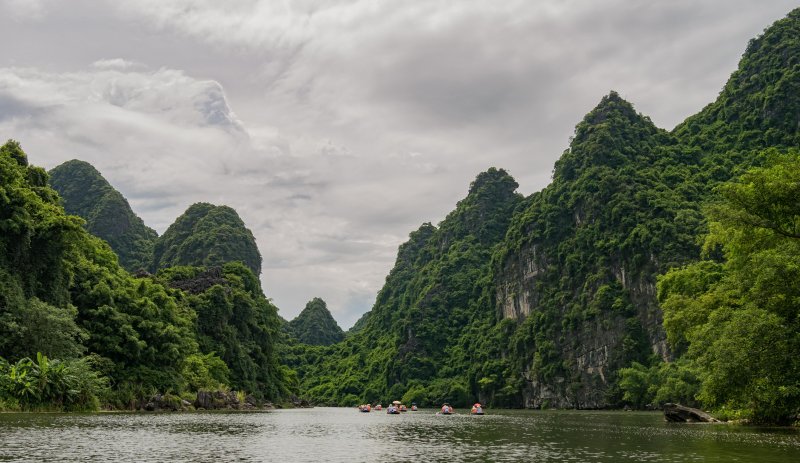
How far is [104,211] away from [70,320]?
141m

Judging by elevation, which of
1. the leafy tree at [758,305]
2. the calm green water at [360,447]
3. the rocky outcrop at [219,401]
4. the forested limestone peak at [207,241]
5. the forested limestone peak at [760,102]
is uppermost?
the forested limestone peak at [760,102]

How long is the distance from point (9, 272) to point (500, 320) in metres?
128

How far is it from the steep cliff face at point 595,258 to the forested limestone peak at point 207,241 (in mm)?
70249

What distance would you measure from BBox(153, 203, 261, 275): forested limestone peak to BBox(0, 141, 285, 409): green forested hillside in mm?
82262

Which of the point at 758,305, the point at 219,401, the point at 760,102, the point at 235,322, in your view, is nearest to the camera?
the point at 758,305

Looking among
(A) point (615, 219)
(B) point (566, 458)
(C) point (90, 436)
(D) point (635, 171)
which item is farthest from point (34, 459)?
(D) point (635, 171)

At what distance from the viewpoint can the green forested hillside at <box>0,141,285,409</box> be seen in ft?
169

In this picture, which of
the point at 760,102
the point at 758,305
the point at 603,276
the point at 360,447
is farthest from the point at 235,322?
the point at 760,102

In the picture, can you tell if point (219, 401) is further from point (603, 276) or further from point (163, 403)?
point (603, 276)

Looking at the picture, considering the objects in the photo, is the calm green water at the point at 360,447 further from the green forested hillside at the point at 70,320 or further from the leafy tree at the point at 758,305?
the green forested hillside at the point at 70,320

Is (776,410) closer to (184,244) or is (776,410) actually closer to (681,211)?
(681,211)

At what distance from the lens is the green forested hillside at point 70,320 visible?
51594 mm

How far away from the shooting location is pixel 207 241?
17738cm

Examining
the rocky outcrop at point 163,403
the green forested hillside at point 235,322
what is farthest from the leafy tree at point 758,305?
the green forested hillside at point 235,322
